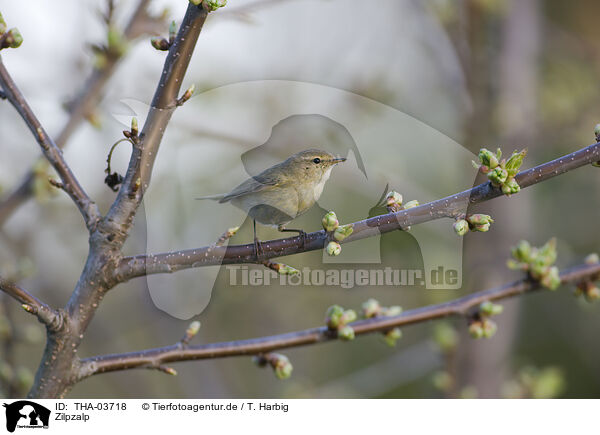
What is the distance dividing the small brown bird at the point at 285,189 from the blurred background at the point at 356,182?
55mm

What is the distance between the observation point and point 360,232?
1.74 m

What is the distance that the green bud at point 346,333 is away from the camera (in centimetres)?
178

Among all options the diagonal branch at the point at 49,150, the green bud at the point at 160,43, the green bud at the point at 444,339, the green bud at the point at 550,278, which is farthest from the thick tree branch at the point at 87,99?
the green bud at the point at 444,339

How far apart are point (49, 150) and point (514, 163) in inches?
59.0

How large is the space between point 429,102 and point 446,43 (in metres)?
0.54

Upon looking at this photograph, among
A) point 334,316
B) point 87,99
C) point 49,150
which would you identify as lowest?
point 334,316

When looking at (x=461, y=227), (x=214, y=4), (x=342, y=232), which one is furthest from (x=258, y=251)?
(x=214, y=4)

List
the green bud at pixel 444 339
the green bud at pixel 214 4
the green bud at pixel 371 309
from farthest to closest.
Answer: the green bud at pixel 444 339, the green bud at pixel 371 309, the green bud at pixel 214 4

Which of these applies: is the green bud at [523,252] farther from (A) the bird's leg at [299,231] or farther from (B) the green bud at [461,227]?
(A) the bird's leg at [299,231]

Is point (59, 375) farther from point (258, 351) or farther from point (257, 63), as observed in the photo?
point (257, 63)

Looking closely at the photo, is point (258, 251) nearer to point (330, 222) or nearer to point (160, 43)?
point (330, 222)

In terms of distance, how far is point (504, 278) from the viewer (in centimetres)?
404
